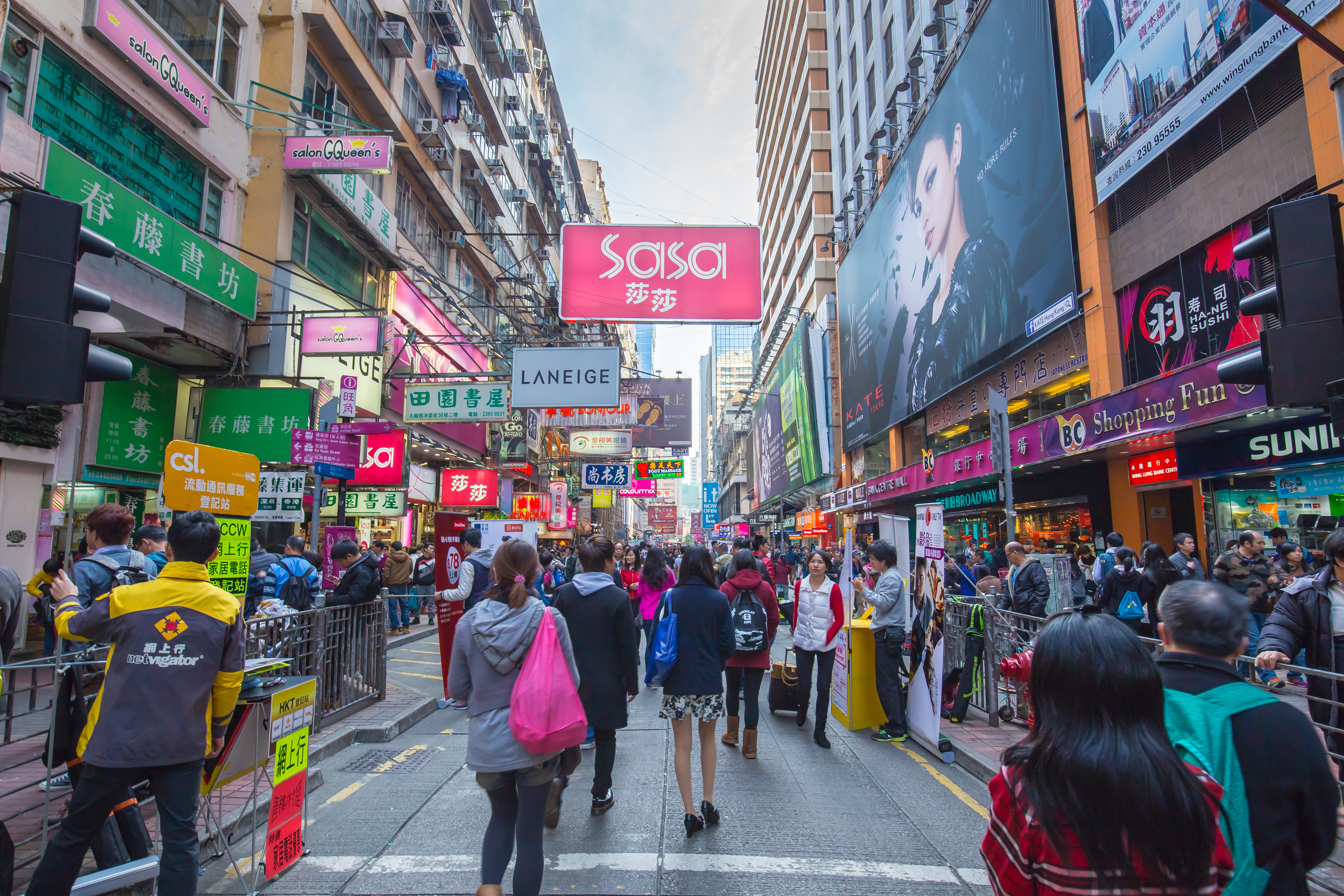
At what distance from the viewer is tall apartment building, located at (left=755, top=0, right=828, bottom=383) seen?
1713 inches

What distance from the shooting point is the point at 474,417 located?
643 inches

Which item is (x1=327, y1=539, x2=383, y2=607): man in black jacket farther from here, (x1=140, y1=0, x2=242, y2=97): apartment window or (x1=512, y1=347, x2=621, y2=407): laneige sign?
(x1=140, y1=0, x2=242, y2=97): apartment window

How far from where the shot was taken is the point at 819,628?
664 cm

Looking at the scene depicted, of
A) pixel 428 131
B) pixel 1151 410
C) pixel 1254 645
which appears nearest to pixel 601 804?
pixel 1254 645

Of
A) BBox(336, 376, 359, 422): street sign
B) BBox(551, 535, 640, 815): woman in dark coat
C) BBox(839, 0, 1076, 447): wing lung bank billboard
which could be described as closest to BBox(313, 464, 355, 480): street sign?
BBox(336, 376, 359, 422): street sign

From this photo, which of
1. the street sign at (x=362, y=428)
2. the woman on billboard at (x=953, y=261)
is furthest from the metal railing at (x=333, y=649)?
the woman on billboard at (x=953, y=261)

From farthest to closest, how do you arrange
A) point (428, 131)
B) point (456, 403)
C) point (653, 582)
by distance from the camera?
point (428, 131), point (456, 403), point (653, 582)

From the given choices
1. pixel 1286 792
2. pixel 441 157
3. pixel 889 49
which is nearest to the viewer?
pixel 1286 792

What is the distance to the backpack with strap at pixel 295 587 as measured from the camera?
7.94 metres

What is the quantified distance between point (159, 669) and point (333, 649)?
459cm

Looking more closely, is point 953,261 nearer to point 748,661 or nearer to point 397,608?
point 397,608

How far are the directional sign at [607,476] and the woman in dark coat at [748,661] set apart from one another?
22.2 meters

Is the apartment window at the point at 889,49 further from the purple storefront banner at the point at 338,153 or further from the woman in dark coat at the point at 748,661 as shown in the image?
the woman in dark coat at the point at 748,661

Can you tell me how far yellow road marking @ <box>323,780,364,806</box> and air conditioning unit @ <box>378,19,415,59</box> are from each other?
18.9 metres
